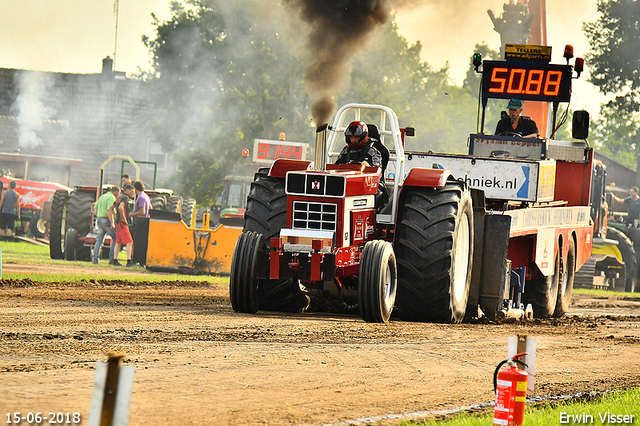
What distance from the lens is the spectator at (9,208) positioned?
3041 centimetres

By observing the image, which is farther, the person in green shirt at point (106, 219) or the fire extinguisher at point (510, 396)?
the person in green shirt at point (106, 219)

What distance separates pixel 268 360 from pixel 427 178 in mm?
3911

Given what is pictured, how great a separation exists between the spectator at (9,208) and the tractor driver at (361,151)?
21.5 meters

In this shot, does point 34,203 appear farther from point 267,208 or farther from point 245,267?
point 245,267

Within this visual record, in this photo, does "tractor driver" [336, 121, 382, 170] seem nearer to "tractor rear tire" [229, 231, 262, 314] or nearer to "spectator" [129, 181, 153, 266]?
"tractor rear tire" [229, 231, 262, 314]

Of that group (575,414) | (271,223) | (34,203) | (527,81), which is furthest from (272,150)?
(575,414)

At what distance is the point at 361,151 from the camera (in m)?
10.8

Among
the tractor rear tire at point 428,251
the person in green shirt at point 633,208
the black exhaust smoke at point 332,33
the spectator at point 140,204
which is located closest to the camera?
the tractor rear tire at point 428,251

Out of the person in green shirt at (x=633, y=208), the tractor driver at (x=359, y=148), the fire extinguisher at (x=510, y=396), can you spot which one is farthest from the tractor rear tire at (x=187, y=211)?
the fire extinguisher at (x=510, y=396)

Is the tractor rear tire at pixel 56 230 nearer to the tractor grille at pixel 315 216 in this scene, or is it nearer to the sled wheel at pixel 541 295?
the sled wheel at pixel 541 295

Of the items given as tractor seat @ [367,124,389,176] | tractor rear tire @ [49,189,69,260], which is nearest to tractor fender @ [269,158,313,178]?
tractor seat @ [367,124,389,176]

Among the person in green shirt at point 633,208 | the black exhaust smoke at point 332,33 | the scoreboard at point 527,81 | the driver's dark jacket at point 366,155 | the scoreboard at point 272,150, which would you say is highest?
the black exhaust smoke at point 332,33

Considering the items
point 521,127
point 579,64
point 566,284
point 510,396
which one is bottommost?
point 510,396

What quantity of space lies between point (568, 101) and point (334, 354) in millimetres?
8688
